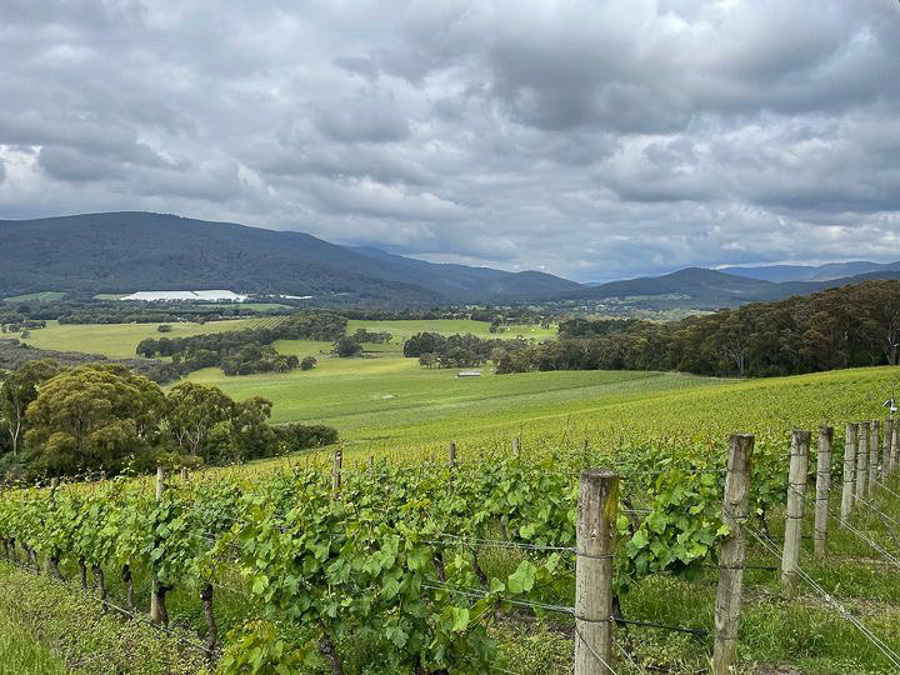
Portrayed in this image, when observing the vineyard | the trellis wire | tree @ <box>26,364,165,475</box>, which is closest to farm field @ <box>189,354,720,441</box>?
tree @ <box>26,364,165,475</box>

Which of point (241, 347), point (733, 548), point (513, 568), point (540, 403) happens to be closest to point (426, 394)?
point (540, 403)

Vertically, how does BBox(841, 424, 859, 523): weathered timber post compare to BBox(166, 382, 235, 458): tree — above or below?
above

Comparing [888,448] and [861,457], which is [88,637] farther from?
[888,448]

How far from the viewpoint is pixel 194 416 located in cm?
4925

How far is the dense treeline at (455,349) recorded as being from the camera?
109m

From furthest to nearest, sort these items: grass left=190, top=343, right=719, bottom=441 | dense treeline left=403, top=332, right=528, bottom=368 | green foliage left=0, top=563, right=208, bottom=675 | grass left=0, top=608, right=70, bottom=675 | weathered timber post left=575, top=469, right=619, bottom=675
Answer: dense treeline left=403, top=332, right=528, bottom=368 < grass left=190, top=343, right=719, bottom=441 < green foliage left=0, top=563, right=208, bottom=675 < grass left=0, top=608, right=70, bottom=675 < weathered timber post left=575, top=469, right=619, bottom=675

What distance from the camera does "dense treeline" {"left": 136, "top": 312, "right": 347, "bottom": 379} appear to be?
108 m

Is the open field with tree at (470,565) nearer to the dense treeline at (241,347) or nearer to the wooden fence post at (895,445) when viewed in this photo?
the wooden fence post at (895,445)

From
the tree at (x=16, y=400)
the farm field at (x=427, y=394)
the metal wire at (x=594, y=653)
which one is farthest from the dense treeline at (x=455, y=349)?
the metal wire at (x=594, y=653)

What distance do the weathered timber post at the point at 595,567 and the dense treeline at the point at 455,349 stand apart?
338ft

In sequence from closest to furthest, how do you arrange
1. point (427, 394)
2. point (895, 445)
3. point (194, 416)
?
point (895, 445) → point (194, 416) → point (427, 394)

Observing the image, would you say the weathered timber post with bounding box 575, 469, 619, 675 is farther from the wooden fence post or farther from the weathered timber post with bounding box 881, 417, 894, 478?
the wooden fence post

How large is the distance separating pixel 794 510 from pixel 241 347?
383 ft

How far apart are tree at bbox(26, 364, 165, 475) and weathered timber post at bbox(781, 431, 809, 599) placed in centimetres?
3952
